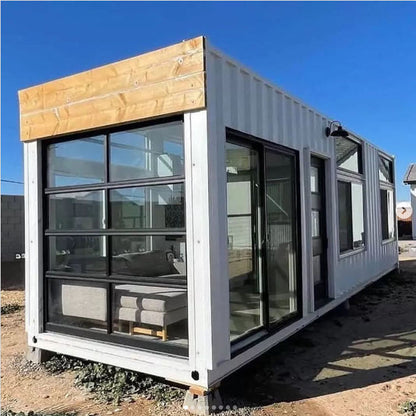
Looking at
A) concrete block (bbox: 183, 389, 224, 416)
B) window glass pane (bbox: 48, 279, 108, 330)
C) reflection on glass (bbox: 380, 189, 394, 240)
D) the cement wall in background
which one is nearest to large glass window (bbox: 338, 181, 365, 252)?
reflection on glass (bbox: 380, 189, 394, 240)

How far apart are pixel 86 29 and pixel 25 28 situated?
2.90ft

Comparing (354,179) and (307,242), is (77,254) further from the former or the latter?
(354,179)

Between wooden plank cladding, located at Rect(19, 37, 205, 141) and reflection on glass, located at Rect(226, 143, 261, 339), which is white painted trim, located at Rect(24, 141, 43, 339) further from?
reflection on glass, located at Rect(226, 143, 261, 339)

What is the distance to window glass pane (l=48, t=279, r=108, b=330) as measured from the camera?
381 cm

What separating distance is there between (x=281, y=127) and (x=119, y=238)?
7.06 feet

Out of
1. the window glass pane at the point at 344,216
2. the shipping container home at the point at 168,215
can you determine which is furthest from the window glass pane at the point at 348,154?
the shipping container home at the point at 168,215

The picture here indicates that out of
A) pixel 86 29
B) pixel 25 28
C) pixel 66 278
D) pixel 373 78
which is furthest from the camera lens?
pixel 373 78

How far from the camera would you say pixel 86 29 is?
614cm

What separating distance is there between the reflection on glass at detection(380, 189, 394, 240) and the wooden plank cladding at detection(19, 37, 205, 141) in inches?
278

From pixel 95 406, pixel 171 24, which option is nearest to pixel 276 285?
pixel 95 406

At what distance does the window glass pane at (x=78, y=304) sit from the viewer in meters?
3.81

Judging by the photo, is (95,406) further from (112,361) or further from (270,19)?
(270,19)

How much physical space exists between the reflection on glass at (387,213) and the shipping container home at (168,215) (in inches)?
189

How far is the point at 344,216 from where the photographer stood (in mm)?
6508
